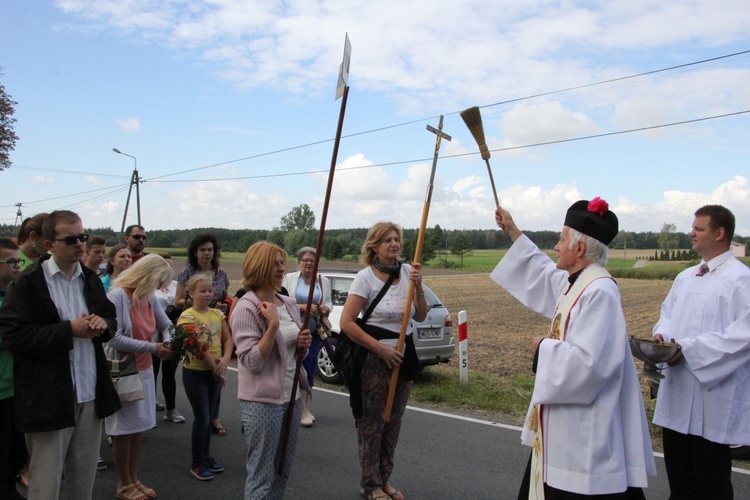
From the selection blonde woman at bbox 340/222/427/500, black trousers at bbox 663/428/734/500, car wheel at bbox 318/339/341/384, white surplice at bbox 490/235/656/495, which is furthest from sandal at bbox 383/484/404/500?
car wheel at bbox 318/339/341/384

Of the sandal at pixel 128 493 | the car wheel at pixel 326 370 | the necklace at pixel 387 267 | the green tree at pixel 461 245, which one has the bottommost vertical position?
the sandal at pixel 128 493

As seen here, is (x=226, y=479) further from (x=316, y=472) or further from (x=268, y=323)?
(x=268, y=323)

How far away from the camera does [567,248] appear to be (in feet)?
9.38

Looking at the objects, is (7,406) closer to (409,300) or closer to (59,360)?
(59,360)

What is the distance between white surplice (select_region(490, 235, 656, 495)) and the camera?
2.54 metres

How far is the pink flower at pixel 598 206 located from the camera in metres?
2.82

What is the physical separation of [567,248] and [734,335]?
1428mm

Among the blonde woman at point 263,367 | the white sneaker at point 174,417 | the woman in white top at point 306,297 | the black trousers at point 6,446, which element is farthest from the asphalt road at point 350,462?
the blonde woman at point 263,367

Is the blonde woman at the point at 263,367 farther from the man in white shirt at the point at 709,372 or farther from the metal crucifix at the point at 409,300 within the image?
the man in white shirt at the point at 709,372

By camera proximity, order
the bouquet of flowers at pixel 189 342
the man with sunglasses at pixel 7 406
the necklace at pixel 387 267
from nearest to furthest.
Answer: the man with sunglasses at pixel 7 406 < the necklace at pixel 387 267 < the bouquet of flowers at pixel 189 342

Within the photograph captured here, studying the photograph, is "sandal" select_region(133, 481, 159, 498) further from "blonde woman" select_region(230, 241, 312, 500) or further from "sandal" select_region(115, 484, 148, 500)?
"blonde woman" select_region(230, 241, 312, 500)

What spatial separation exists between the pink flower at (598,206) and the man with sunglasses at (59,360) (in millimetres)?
2657

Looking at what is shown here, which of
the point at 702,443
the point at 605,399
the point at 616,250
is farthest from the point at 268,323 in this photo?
the point at 616,250

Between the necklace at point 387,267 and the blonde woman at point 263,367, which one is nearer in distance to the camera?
the blonde woman at point 263,367
